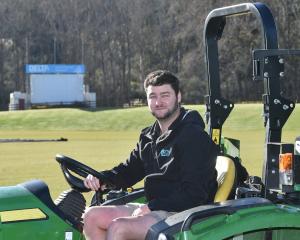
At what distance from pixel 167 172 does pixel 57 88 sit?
69.9 m

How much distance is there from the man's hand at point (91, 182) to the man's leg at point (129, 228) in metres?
0.75

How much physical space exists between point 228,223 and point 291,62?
5528 centimetres

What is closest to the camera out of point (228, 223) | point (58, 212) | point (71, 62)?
point (228, 223)

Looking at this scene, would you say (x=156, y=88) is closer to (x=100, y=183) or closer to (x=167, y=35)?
(x=100, y=183)

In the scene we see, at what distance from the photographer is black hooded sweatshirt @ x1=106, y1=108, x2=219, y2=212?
12.8 ft

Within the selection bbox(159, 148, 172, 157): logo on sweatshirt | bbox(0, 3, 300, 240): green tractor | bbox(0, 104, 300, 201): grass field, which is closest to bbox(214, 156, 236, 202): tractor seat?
bbox(0, 3, 300, 240): green tractor

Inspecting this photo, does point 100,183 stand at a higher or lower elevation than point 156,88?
lower

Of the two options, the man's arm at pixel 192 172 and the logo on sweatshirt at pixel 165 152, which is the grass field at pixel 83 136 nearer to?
the logo on sweatshirt at pixel 165 152

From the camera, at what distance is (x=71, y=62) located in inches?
3482

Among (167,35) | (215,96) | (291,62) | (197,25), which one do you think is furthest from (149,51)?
(215,96)

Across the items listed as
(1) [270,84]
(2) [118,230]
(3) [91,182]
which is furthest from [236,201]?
(3) [91,182]

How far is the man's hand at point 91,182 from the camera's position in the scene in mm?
4512

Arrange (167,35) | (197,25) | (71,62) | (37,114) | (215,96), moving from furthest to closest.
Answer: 1. (71,62)
2. (167,35)
3. (197,25)
4. (37,114)
5. (215,96)

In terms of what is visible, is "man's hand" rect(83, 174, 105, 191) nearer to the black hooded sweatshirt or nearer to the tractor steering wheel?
the tractor steering wheel
